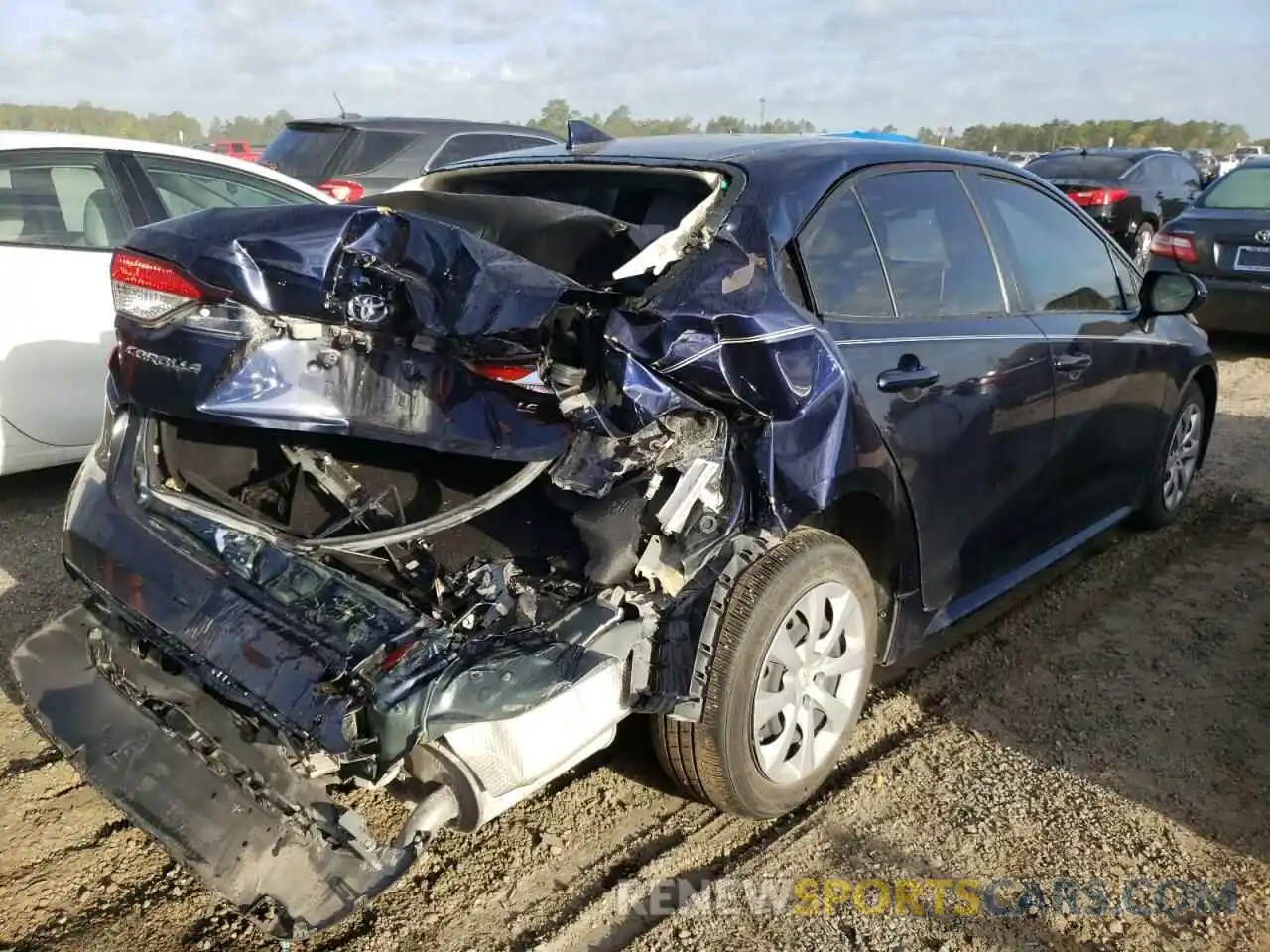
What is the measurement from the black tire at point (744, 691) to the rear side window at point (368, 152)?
651cm

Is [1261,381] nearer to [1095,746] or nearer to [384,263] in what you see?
[1095,746]

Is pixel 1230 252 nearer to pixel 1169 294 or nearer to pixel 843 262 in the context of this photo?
pixel 1169 294

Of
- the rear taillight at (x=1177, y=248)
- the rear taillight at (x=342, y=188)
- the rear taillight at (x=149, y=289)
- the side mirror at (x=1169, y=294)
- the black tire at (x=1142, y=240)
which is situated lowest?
the black tire at (x=1142, y=240)

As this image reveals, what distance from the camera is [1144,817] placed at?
2.82 m

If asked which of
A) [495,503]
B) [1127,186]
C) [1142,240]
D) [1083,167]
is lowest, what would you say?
[1142,240]

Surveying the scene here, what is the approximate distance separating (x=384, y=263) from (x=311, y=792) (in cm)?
121

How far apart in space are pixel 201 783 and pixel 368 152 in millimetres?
6776

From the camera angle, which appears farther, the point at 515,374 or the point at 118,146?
the point at 118,146

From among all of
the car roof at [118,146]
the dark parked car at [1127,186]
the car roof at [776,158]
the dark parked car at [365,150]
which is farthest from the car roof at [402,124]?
the dark parked car at [1127,186]

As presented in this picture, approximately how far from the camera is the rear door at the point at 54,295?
14.8ft

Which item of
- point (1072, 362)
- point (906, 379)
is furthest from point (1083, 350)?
point (906, 379)

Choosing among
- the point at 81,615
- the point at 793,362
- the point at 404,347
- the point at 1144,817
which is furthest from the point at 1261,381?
the point at 81,615

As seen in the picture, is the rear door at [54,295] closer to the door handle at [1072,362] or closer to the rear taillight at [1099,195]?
the door handle at [1072,362]

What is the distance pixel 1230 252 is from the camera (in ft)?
26.9
